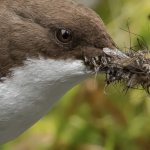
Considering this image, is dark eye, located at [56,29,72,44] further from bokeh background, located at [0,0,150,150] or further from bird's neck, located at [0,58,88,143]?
bokeh background, located at [0,0,150,150]

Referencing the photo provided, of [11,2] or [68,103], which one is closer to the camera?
[11,2]

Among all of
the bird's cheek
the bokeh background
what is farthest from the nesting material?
the bokeh background

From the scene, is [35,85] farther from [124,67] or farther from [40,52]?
[124,67]

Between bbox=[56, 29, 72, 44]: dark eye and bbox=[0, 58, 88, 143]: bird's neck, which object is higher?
bbox=[56, 29, 72, 44]: dark eye

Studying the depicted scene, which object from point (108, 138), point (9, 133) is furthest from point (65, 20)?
point (108, 138)

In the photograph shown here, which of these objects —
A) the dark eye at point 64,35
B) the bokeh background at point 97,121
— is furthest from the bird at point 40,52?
the bokeh background at point 97,121

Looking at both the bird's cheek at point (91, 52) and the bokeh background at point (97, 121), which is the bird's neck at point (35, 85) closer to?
the bird's cheek at point (91, 52)

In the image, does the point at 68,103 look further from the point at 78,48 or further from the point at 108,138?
the point at 78,48
